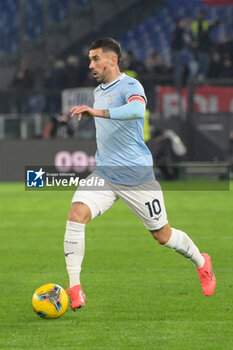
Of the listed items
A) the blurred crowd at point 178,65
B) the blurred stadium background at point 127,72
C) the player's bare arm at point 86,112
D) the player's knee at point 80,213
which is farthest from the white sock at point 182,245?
the blurred crowd at point 178,65

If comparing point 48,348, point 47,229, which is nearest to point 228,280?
point 48,348

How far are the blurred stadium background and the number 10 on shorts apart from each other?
474 inches

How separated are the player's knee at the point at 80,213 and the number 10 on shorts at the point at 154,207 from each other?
21.1 inches

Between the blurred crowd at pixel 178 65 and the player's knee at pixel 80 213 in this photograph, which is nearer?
the player's knee at pixel 80 213

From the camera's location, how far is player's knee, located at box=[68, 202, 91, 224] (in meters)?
7.19

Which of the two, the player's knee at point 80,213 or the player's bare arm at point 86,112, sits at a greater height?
the player's bare arm at point 86,112

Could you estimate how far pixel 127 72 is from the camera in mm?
23047

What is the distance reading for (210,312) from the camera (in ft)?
23.4

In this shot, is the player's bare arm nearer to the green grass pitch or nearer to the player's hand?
the player's hand

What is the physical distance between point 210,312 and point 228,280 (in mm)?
1702

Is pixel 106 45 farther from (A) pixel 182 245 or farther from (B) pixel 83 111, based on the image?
(A) pixel 182 245

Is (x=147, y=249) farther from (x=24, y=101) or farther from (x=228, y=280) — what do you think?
(x=24, y=101)

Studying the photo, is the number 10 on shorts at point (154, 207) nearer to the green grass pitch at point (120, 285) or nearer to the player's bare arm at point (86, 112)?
the green grass pitch at point (120, 285)

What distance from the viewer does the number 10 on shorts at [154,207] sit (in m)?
7.44
